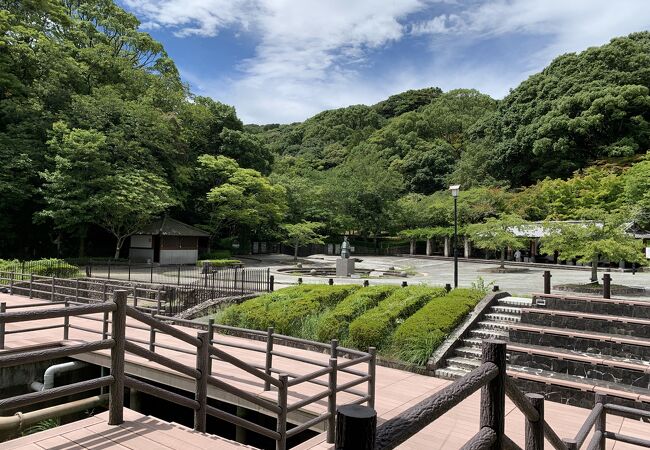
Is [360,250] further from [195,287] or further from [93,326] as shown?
[93,326]

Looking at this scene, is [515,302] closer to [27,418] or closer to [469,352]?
[469,352]

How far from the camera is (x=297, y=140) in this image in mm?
86062

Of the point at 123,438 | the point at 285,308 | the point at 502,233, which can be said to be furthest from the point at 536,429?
the point at 502,233

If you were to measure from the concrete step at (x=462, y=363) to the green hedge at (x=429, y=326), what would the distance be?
479mm

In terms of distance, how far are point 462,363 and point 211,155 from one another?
121 ft

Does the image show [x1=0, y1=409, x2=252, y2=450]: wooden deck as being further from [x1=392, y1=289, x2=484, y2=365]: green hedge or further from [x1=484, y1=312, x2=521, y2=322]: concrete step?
[x1=484, y1=312, x2=521, y2=322]: concrete step

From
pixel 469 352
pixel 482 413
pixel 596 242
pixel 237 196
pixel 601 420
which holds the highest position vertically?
pixel 237 196

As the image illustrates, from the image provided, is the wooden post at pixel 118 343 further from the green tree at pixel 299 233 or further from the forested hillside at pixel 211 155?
the green tree at pixel 299 233

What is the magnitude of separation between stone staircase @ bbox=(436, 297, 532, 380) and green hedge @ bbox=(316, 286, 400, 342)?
2737 mm

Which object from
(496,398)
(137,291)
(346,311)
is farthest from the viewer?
(137,291)

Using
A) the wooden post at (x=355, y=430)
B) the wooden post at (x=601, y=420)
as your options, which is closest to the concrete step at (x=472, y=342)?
the wooden post at (x=601, y=420)

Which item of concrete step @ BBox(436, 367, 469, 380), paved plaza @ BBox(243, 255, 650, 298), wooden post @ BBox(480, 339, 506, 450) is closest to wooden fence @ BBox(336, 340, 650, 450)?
wooden post @ BBox(480, 339, 506, 450)

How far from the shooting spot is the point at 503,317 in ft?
38.2

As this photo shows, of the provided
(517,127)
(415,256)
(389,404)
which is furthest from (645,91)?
(389,404)
